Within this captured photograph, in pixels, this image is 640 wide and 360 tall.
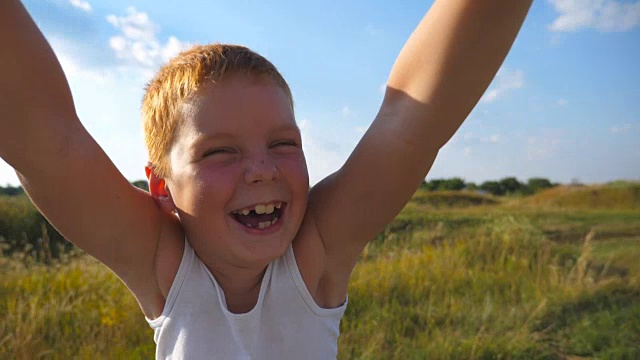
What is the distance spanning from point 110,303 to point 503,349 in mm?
2770

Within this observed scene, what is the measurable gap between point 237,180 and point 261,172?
0.22 ft

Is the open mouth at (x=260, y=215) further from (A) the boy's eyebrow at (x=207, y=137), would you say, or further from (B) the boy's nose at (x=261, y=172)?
(A) the boy's eyebrow at (x=207, y=137)

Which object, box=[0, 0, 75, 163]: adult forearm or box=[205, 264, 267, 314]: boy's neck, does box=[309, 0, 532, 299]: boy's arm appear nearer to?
box=[205, 264, 267, 314]: boy's neck

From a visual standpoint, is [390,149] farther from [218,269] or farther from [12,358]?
[12,358]

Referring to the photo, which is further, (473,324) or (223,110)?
(473,324)

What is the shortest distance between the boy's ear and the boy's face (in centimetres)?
9

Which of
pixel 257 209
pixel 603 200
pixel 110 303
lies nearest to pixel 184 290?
pixel 257 209

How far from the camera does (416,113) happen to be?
4.24 feet

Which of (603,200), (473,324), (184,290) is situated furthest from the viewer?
(603,200)

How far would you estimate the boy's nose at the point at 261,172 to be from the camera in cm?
132

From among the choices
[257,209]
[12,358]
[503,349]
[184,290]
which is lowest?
[503,349]

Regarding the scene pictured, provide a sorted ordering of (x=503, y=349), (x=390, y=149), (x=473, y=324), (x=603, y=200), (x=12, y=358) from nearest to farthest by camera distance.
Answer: (x=390, y=149), (x=12, y=358), (x=503, y=349), (x=473, y=324), (x=603, y=200)

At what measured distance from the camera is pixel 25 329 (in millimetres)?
3580

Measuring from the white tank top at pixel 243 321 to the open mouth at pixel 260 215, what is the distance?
108mm
